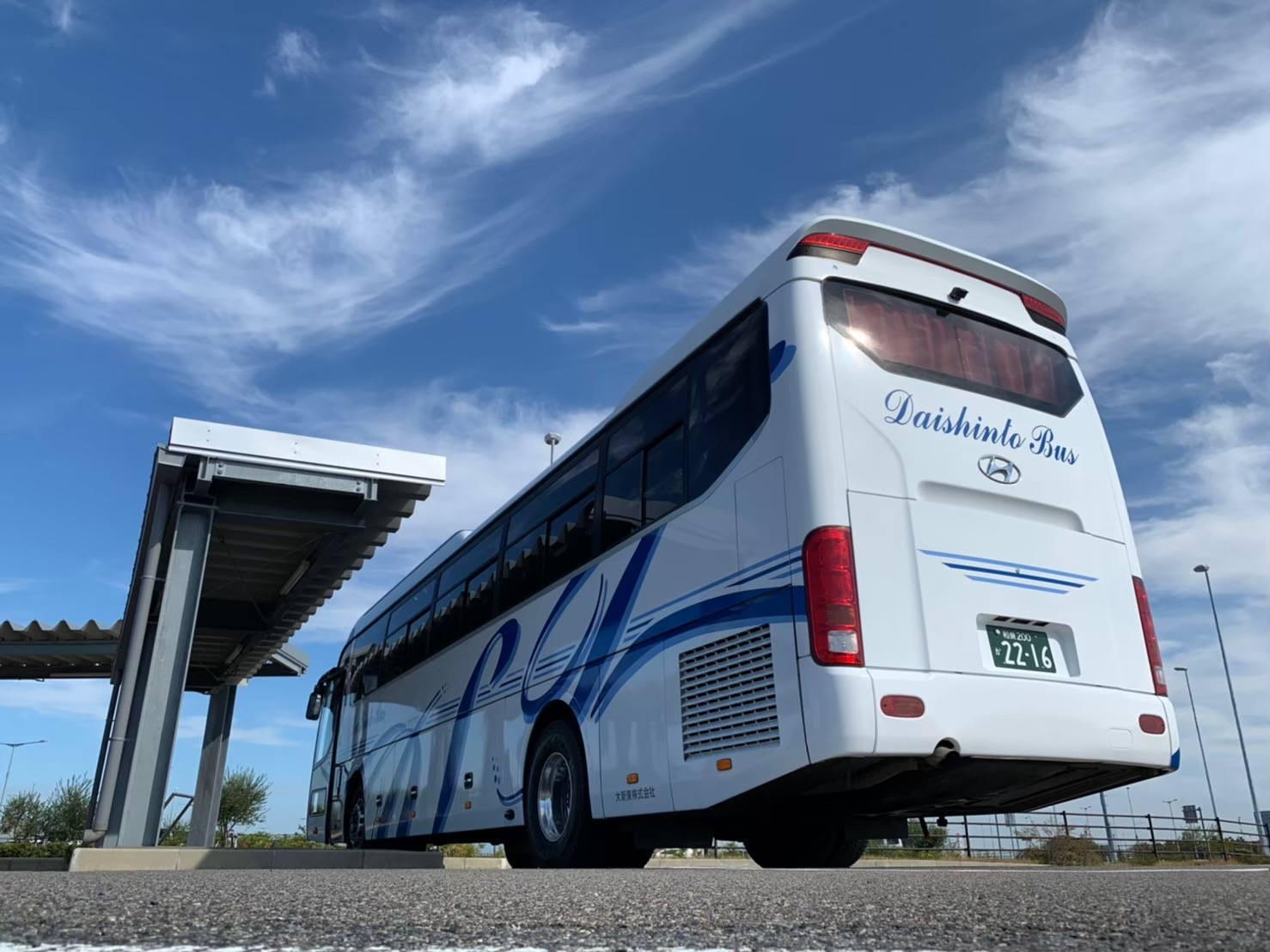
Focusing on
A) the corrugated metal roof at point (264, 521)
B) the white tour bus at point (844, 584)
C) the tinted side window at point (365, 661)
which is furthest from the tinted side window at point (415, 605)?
the white tour bus at point (844, 584)

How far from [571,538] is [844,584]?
3442 millimetres

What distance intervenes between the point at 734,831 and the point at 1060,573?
9.51ft

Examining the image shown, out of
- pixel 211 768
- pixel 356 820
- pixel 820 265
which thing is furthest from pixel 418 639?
pixel 211 768

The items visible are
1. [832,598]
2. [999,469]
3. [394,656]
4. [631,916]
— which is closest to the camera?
[631,916]

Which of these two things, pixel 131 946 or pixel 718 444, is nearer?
pixel 131 946

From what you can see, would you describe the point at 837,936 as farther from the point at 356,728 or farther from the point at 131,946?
the point at 356,728

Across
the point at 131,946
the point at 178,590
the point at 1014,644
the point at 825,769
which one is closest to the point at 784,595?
the point at 825,769

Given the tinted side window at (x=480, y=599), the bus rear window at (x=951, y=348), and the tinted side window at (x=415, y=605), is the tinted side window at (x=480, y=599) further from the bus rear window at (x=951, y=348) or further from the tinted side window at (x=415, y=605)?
the bus rear window at (x=951, y=348)

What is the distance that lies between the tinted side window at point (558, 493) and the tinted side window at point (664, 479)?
100 cm

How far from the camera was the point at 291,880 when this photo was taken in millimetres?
4309

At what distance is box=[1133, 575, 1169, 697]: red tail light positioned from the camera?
6316mm

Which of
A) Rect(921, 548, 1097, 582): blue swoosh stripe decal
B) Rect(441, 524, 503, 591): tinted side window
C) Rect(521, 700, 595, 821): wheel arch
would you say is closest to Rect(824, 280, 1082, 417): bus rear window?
Answer: Rect(921, 548, 1097, 582): blue swoosh stripe decal

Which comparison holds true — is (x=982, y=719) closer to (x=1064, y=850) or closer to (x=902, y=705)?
(x=902, y=705)

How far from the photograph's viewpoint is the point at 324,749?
1667 cm
